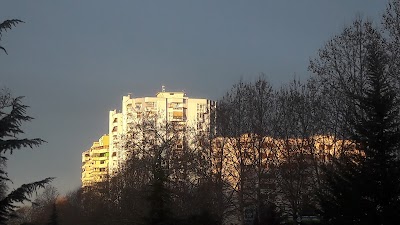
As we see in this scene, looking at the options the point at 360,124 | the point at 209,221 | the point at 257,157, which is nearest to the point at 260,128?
the point at 257,157

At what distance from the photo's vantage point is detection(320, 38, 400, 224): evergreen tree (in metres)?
20.7

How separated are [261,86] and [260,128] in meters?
3.58

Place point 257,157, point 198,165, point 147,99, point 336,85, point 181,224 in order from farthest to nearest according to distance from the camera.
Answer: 1. point 147,99
2. point 198,165
3. point 257,157
4. point 336,85
5. point 181,224

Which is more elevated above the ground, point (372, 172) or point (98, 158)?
point (98, 158)

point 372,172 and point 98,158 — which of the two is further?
point 98,158

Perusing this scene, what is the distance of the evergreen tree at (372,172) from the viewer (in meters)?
20.7

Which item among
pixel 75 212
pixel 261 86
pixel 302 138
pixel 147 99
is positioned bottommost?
pixel 75 212

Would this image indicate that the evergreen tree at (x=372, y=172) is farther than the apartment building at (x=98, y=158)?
No

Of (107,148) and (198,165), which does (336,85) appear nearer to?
(198,165)

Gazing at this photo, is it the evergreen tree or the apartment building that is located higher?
the apartment building

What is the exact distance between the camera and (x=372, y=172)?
21.0 metres

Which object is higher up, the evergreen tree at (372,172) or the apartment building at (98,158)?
the apartment building at (98,158)

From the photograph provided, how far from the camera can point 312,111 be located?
42875mm

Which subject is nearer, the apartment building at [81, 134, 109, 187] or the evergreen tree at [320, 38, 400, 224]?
the evergreen tree at [320, 38, 400, 224]
